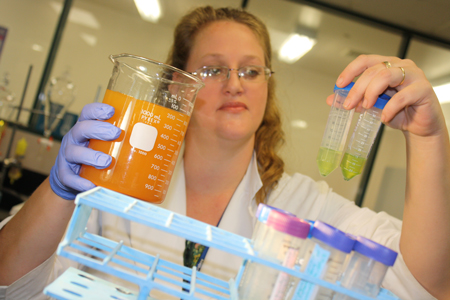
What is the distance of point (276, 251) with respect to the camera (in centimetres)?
52

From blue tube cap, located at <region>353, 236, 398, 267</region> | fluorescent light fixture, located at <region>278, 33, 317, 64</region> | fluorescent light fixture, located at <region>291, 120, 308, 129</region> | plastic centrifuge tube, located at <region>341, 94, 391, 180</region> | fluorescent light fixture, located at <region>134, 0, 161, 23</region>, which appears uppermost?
fluorescent light fixture, located at <region>278, 33, 317, 64</region>

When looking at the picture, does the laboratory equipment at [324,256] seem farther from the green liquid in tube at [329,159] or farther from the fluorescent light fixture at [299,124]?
the fluorescent light fixture at [299,124]

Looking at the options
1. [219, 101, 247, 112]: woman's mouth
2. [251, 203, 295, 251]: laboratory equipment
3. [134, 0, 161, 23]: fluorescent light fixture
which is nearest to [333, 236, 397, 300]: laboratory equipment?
[251, 203, 295, 251]: laboratory equipment

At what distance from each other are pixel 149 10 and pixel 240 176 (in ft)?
8.72

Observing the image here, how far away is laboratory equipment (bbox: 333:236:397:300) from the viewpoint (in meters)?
0.51

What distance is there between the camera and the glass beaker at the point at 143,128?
668mm

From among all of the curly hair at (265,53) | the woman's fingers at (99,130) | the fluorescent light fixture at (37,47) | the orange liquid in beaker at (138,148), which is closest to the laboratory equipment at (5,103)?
the fluorescent light fixture at (37,47)

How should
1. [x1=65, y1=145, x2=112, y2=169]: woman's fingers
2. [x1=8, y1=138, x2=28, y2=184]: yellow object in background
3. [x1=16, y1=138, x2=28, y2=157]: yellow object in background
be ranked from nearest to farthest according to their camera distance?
1. [x1=65, y1=145, x2=112, y2=169]: woman's fingers
2. [x1=8, y1=138, x2=28, y2=184]: yellow object in background
3. [x1=16, y1=138, x2=28, y2=157]: yellow object in background

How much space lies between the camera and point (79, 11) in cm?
340

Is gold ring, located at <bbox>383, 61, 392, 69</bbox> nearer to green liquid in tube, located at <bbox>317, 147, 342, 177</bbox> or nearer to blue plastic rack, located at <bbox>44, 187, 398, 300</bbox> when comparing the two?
green liquid in tube, located at <bbox>317, 147, 342, 177</bbox>

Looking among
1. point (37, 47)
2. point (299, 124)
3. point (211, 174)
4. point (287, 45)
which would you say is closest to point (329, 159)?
point (211, 174)

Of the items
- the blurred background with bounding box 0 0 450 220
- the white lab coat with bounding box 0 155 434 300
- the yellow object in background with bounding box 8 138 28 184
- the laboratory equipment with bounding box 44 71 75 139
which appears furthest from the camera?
the blurred background with bounding box 0 0 450 220

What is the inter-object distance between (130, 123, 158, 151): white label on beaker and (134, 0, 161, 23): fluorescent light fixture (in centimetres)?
310

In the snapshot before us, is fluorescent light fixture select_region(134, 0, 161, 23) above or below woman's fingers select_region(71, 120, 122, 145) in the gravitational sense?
above
